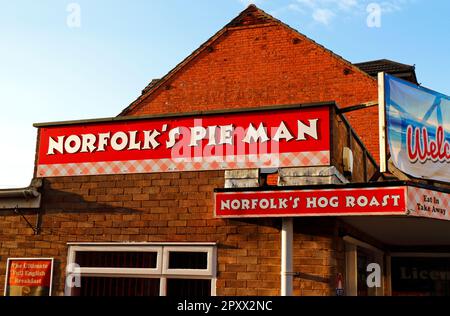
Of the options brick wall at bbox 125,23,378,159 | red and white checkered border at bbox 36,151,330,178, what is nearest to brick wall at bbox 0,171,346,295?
red and white checkered border at bbox 36,151,330,178

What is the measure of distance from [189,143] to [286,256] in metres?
2.72

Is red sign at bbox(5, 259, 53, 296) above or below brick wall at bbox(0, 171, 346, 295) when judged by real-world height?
below

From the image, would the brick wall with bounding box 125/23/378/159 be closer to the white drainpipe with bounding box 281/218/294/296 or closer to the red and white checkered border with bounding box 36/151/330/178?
the red and white checkered border with bounding box 36/151/330/178

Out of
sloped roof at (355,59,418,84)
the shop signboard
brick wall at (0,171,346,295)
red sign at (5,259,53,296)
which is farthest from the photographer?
sloped roof at (355,59,418,84)

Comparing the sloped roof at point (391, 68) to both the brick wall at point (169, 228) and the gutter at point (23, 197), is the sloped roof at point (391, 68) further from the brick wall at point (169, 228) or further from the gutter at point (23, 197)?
the gutter at point (23, 197)

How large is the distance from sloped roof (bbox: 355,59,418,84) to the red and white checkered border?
13.9 metres

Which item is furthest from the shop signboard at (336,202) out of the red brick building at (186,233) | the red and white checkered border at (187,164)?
the red and white checkered border at (187,164)

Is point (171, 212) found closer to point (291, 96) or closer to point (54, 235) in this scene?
point (54, 235)

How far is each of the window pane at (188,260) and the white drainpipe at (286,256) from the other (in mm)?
1394

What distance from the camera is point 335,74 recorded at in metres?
19.2

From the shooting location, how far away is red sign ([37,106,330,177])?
376 inches

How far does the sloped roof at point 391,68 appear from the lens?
21969mm
